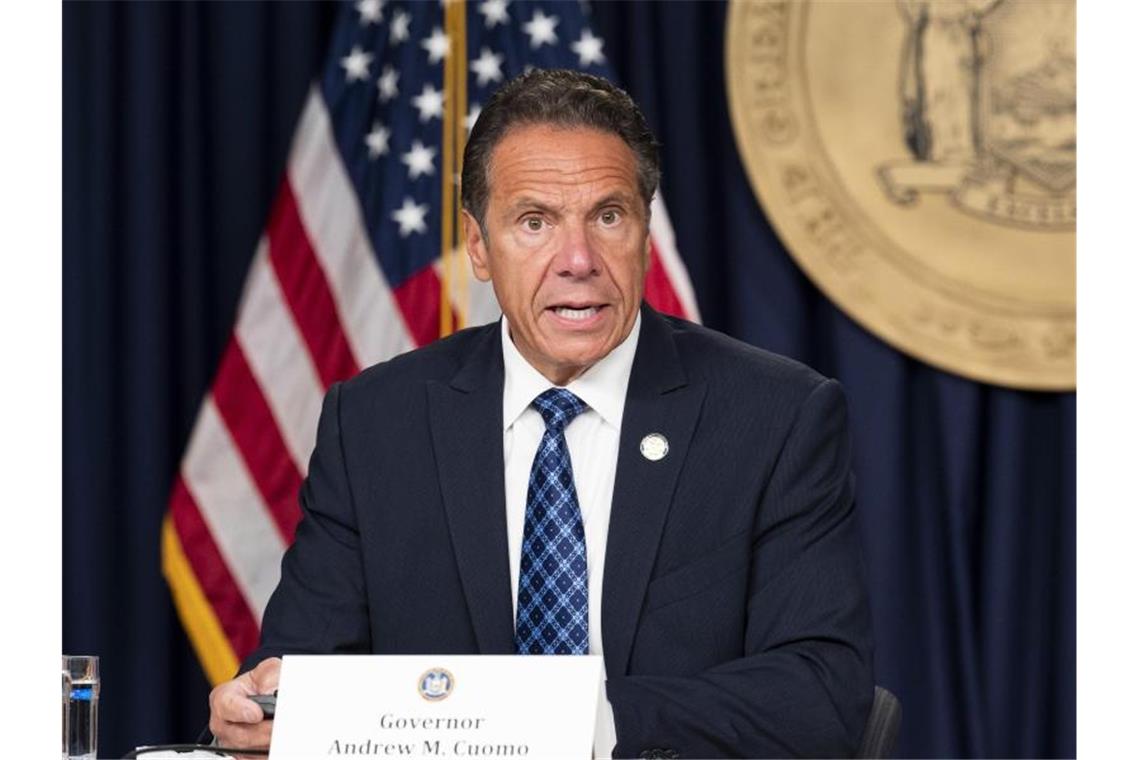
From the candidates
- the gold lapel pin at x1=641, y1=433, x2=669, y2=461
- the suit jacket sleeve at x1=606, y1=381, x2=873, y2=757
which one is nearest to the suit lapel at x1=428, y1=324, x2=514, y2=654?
the gold lapel pin at x1=641, y1=433, x2=669, y2=461

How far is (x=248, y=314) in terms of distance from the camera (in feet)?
15.9

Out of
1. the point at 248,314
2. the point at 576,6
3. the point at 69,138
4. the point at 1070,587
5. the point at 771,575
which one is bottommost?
the point at 1070,587

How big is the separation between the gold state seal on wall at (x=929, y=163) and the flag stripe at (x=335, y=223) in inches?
43.5

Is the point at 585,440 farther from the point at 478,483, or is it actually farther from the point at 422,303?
the point at 422,303

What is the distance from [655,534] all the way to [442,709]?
879 millimetres

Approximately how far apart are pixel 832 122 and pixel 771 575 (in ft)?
8.20

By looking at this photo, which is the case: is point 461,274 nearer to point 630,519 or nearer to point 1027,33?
point 1027,33

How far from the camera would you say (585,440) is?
2781 millimetres

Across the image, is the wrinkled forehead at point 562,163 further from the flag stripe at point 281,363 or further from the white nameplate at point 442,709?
the flag stripe at point 281,363

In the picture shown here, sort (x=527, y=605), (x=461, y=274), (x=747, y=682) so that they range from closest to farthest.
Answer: (x=747, y=682)
(x=527, y=605)
(x=461, y=274)


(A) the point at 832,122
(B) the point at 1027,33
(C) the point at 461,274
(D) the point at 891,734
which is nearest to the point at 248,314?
(C) the point at 461,274

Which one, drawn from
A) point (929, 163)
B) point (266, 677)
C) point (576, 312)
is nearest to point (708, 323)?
point (929, 163)

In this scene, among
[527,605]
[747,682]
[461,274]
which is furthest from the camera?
[461,274]

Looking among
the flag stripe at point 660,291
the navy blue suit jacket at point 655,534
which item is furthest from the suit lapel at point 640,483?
the flag stripe at point 660,291
